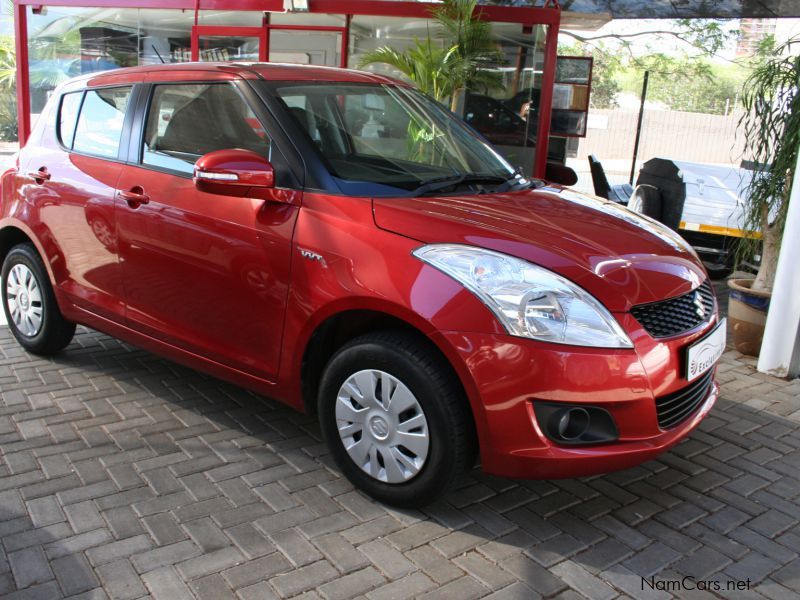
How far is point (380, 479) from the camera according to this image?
3.19 m

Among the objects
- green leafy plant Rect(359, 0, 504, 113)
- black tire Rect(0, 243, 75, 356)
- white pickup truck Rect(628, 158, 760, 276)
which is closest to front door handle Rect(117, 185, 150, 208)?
black tire Rect(0, 243, 75, 356)

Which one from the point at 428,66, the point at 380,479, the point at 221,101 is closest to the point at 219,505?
the point at 380,479

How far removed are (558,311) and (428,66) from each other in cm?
703

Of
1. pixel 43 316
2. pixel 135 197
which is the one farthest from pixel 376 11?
pixel 135 197

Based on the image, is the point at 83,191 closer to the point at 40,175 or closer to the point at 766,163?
the point at 40,175

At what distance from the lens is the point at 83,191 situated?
4191mm

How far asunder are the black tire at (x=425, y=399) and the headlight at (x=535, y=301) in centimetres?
30

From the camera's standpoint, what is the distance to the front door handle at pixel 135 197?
3.85 meters

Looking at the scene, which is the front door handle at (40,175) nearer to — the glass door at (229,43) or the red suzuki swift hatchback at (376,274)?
the red suzuki swift hatchback at (376,274)

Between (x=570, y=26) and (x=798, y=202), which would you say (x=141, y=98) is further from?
(x=570, y=26)

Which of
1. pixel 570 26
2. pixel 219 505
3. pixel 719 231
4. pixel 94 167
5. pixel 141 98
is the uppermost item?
pixel 570 26

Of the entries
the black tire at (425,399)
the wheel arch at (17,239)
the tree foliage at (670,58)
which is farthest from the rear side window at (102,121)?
the tree foliage at (670,58)

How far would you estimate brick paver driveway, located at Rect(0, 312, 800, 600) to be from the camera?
9.02ft

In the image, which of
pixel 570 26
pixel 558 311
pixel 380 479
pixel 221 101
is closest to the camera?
pixel 558 311
